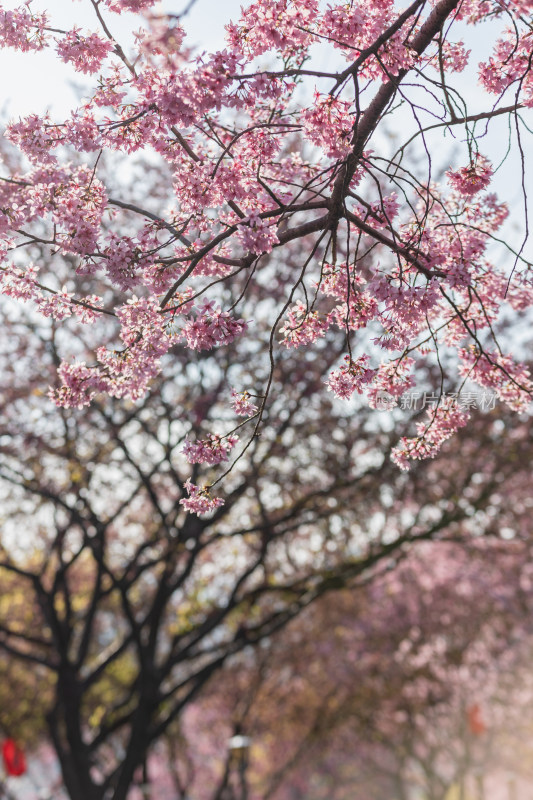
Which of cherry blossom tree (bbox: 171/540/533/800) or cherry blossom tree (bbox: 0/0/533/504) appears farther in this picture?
cherry blossom tree (bbox: 171/540/533/800)

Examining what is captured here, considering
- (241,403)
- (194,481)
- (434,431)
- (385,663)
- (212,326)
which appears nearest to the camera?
(212,326)

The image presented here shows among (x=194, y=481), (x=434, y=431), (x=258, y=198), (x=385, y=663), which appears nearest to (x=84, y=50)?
(x=258, y=198)

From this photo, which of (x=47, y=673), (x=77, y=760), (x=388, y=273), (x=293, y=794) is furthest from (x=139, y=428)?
(x=293, y=794)

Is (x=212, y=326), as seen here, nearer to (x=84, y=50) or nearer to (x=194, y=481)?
(x=84, y=50)

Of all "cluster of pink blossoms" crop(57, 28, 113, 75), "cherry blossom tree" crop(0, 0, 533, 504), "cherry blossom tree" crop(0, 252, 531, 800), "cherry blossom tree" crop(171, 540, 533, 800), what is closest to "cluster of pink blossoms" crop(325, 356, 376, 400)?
"cherry blossom tree" crop(0, 0, 533, 504)

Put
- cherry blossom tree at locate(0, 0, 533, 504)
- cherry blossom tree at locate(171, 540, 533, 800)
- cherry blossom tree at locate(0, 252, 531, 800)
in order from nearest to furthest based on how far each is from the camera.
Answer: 1. cherry blossom tree at locate(0, 0, 533, 504)
2. cherry blossom tree at locate(0, 252, 531, 800)
3. cherry blossom tree at locate(171, 540, 533, 800)

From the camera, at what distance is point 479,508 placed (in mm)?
10500

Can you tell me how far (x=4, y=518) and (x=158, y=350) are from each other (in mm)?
9478

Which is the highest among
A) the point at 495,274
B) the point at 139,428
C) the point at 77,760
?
the point at 139,428

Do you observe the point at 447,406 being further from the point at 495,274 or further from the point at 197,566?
the point at 197,566

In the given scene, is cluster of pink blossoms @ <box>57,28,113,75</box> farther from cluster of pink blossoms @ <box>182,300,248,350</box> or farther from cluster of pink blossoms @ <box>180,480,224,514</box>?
cluster of pink blossoms @ <box>180,480,224,514</box>

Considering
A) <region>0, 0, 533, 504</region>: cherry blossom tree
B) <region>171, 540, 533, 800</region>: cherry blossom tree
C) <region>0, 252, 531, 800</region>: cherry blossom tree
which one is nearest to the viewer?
<region>0, 0, 533, 504</region>: cherry blossom tree

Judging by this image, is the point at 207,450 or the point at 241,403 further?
the point at 241,403

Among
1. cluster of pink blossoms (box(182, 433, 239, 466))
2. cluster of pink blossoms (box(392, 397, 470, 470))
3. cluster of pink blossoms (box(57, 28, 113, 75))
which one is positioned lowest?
cluster of pink blossoms (box(182, 433, 239, 466))
